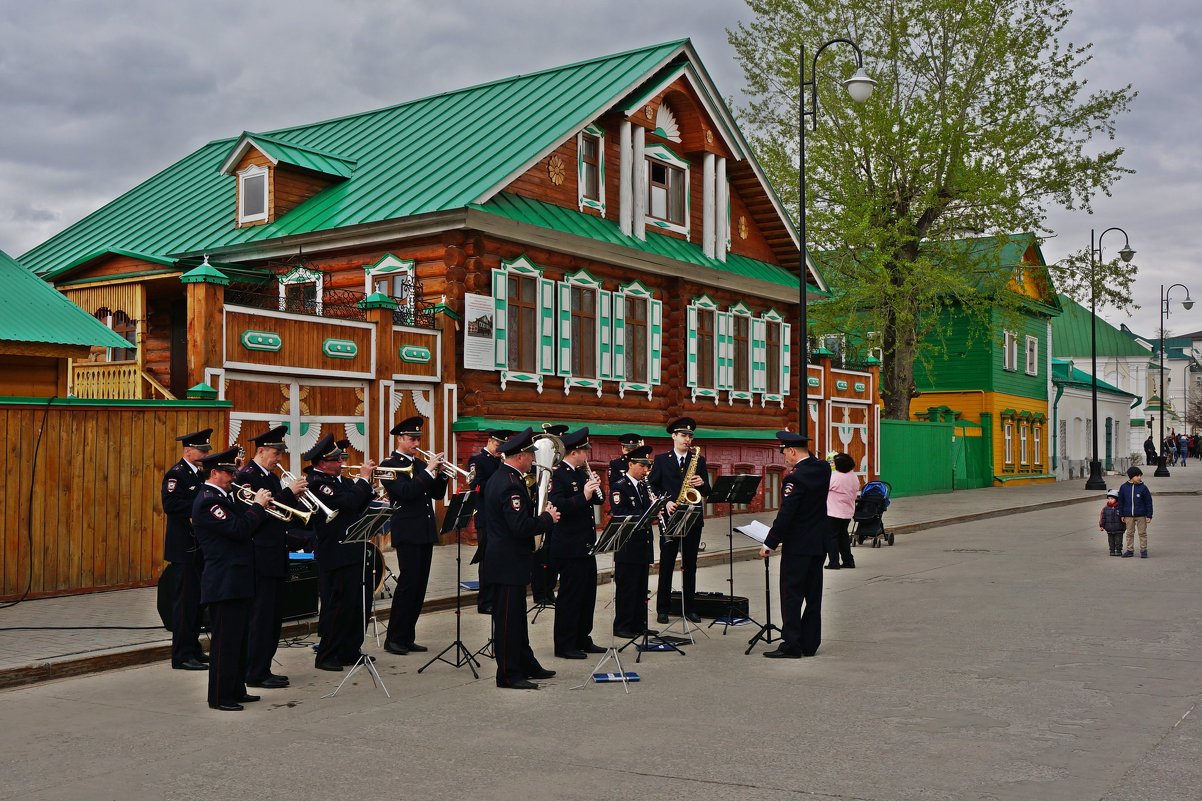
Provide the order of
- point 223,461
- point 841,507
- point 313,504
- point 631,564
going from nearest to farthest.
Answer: point 223,461 < point 313,504 < point 631,564 < point 841,507

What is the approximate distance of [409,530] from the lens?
11789 mm

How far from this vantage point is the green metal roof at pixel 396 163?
22.8m

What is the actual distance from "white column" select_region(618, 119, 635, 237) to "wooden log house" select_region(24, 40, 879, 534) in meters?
0.06

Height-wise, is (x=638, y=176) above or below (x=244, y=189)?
above

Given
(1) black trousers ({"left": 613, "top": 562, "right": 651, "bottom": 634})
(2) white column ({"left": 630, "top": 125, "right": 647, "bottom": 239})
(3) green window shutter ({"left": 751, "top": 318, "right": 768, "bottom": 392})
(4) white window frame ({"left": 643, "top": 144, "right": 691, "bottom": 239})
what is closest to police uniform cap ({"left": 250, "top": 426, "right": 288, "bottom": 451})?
(1) black trousers ({"left": 613, "top": 562, "right": 651, "bottom": 634})

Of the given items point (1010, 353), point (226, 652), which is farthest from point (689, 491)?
point (1010, 353)

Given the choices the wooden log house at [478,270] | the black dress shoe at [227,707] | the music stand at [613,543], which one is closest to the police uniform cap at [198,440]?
the black dress shoe at [227,707]

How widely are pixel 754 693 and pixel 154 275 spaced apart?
50.0 ft

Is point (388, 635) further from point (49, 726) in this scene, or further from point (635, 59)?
point (635, 59)

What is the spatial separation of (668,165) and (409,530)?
55.0 feet

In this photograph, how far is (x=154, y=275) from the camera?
69.4 ft

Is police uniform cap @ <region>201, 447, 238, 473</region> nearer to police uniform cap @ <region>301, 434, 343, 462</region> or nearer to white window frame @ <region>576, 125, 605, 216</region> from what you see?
police uniform cap @ <region>301, 434, 343, 462</region>

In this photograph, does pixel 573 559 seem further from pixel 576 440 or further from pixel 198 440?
pixel 198 440

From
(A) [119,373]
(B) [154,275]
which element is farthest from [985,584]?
(B) [154,275]
